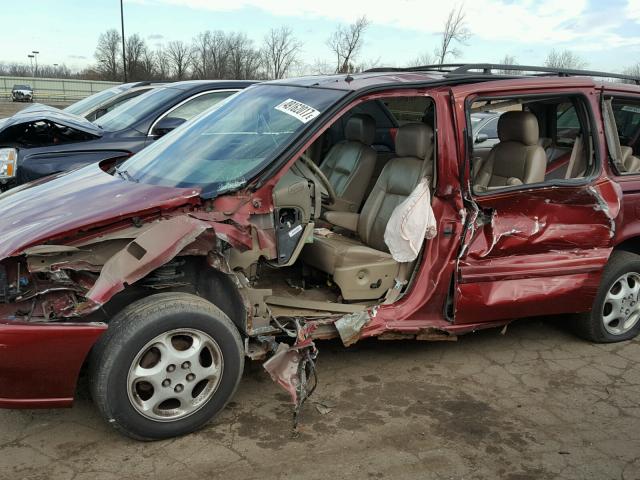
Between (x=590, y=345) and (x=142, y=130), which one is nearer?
(x=590, y=345)

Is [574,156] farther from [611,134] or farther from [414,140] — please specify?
[414,140]

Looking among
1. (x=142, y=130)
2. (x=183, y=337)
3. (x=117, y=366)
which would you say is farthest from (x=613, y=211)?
(x=142, y=130)

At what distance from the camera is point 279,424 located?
326 cm

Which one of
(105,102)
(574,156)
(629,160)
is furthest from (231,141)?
(105,102)

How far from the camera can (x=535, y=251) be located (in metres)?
3.98

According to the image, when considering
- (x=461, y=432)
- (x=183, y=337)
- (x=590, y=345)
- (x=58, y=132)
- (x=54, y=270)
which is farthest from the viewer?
(x=58, y=132)

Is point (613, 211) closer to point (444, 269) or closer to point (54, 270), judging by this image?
point (444, 269)

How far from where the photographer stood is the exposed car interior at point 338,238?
354 cm

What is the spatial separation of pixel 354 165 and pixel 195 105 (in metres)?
2.76

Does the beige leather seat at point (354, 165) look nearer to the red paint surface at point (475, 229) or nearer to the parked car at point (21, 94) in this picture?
the red paint surface at point (475, 229)

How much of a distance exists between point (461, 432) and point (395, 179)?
5.95 feet

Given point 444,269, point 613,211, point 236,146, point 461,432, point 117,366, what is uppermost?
point 236,146

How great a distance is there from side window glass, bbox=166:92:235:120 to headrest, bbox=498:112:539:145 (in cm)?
363

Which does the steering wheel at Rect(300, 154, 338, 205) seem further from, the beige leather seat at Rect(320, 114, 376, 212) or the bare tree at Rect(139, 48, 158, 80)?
the bare tree at Rect(139, 48, 158, 80)
